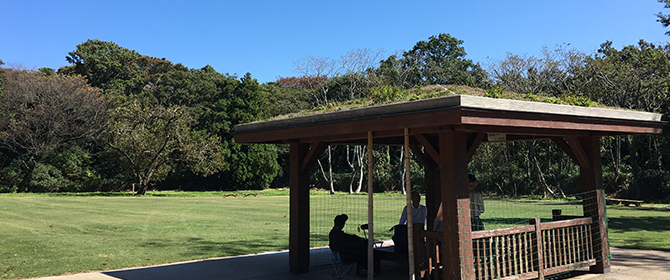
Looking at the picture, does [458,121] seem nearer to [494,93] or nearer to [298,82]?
[494,93]

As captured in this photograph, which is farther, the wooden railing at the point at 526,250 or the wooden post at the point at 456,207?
the wooden railing at the point at 526,250

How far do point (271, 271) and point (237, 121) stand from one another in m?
34.6

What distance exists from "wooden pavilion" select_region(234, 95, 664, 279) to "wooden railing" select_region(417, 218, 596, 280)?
0.02m

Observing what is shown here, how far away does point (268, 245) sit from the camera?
11.1m

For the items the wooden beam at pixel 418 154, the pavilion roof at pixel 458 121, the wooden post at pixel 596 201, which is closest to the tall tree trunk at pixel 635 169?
the pavilion roof at pixel 458 121

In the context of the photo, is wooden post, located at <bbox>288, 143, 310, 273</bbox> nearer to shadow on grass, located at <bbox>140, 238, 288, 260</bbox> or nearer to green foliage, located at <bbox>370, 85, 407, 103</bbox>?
green foliage, located at <bbox>370, 85, 407, 103</bbox>

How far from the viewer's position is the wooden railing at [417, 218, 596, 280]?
621 centimetres

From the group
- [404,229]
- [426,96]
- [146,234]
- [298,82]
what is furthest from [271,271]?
[298,82]

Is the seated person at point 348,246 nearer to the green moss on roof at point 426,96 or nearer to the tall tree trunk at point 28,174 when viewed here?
the green moss on roof at point 426,96

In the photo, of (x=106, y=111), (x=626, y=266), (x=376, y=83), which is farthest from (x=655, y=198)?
(x=106, y=111)

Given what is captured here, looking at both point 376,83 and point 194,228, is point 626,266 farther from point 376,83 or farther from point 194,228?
point 376,83

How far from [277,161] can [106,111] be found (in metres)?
14.9

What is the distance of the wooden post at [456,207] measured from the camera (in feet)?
18.8

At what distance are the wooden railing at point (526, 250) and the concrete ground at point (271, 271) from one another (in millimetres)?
444
